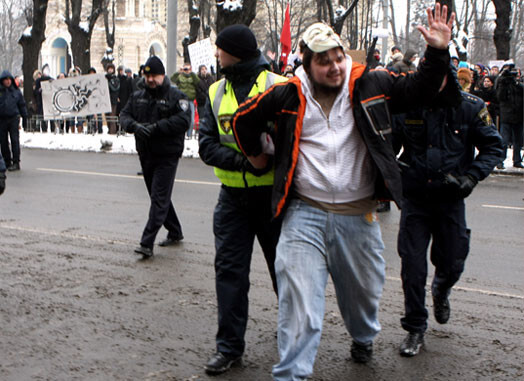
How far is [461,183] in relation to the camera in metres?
4.71

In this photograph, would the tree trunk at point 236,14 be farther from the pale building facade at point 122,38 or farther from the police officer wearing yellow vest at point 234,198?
the pale building facade at point 122,38

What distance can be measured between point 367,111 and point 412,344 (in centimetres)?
169

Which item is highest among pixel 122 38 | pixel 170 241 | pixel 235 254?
pixel 122 38

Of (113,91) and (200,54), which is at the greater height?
(200,54)

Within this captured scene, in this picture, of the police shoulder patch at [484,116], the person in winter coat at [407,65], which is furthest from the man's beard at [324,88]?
the person in winter coat at [407,65]

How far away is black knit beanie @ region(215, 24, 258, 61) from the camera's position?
180 inches

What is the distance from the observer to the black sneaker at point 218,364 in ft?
14.9

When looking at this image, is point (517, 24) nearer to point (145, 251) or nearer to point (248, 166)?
point (145, 251)

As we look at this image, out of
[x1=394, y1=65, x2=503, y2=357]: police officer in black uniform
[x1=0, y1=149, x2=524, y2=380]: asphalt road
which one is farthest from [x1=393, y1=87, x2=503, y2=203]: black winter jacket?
[x1=0, y1=149, x2=524, y2=380]: asphalt road

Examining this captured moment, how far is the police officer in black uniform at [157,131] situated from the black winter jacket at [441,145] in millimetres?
3348

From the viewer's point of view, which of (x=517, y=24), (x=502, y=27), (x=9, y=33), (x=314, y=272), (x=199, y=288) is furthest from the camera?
(x=9, y=33)

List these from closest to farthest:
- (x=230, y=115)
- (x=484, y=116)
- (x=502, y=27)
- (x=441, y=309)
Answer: (x=230, y=115)
(x=484, y=116)
(x=441, y=309)
(x=502, y=27)

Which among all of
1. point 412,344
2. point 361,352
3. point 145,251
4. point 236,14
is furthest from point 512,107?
point 361,352

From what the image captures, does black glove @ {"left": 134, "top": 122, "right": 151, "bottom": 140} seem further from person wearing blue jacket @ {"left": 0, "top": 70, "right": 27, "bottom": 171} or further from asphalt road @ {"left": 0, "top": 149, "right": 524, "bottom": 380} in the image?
person wearing blue jacket @ {"left": 0, "top": 70, "right": 27, "bottom": 171}
